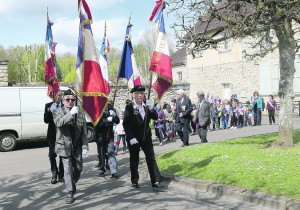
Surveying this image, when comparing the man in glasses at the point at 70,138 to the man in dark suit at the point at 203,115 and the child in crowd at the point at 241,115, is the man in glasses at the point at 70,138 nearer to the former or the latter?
the man in dark suit at the point at 203,115

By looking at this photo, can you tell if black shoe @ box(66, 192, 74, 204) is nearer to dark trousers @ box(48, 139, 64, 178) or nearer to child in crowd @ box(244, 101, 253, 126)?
dark trousers @ box(48, 139, 64, 178)

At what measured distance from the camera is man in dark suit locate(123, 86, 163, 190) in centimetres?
746

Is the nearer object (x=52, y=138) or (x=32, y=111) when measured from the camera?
(x=52, y=138)

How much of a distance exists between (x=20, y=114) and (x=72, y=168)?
828 cm

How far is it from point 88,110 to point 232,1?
4861 millimetres

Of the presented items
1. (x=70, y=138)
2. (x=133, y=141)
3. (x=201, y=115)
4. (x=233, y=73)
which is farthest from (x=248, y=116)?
(x=70, y=138)

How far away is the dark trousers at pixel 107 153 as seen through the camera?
8688 mm

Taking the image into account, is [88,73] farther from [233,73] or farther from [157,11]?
[233,73]

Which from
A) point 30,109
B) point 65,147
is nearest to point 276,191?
point 65,147

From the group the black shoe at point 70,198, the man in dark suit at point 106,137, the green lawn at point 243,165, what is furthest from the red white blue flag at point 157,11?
the black shoe at point 70,198

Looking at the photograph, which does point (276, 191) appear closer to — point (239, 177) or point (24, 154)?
point (239, 177)

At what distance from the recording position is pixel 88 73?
7.22m

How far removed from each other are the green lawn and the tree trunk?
376 mm

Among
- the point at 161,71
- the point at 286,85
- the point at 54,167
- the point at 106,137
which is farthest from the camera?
the point at 286,85
